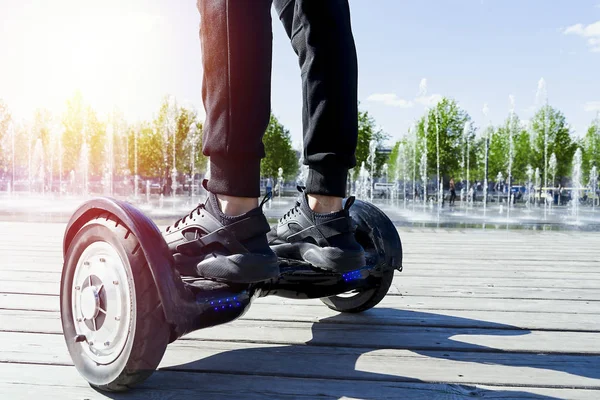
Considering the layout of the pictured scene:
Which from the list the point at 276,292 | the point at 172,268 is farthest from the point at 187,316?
the point at 276,292

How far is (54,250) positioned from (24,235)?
1.28 meters

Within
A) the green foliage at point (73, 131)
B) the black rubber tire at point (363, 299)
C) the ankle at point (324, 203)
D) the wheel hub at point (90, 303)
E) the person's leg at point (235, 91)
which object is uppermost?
the green foliage at point (73, 131)

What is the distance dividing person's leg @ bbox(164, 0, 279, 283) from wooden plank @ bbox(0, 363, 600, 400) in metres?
0.26

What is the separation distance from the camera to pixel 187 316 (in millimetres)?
1319

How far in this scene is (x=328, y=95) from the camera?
1.66 meters

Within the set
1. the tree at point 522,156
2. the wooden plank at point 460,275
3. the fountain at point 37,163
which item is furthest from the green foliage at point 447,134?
the wooden plank at point 460,275

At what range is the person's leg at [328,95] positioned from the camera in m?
1.65

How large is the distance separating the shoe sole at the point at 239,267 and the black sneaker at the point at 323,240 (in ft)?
0.86

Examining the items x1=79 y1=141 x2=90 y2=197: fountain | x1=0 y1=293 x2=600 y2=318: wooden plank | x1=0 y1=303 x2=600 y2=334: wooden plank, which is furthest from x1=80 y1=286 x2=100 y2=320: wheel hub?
x1=79 y1=141 x2=90 y2=197: fountain

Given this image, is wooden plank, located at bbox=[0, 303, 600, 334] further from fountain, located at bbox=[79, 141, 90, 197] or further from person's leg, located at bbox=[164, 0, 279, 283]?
fountain, located at bbox=[79, 141, 90, 197]

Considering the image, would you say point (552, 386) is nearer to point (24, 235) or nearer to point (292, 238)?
point (292, 238)

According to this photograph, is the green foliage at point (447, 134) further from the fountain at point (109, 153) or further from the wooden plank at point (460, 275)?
the wooden plank at point (460, 275)

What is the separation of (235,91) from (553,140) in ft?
147

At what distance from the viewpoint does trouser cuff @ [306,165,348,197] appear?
166cm
